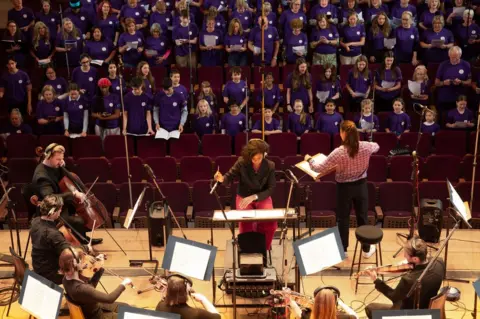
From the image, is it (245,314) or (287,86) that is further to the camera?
(287,86)

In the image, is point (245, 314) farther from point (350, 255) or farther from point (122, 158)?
point (122, 158)

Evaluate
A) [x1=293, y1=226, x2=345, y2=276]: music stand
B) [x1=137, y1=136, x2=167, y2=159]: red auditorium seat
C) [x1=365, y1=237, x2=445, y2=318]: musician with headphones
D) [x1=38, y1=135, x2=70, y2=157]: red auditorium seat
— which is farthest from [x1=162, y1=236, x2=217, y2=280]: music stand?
[x1=38, y1=135, x2=70, y2=157]: red auditorium seat

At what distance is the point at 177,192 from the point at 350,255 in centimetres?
232

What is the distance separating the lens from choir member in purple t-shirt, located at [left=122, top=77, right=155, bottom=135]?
32.0ft

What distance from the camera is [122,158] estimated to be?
9023mm

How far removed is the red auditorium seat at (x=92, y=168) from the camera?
9.07 metres

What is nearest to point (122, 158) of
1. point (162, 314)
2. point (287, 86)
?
point (287, 86)

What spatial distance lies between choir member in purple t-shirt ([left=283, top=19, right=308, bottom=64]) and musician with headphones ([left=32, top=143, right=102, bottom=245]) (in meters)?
4.99

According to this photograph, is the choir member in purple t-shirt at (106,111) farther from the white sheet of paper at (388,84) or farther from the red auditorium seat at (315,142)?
the white sheet of paper at (388,84)

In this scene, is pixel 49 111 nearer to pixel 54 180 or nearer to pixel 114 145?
pixel 114 145

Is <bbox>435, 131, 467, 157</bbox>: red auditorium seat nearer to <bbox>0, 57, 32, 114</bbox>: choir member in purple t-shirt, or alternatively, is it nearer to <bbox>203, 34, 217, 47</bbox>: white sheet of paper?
<bbox>203, 34, 217, 47</bbox>: white sheet of paper

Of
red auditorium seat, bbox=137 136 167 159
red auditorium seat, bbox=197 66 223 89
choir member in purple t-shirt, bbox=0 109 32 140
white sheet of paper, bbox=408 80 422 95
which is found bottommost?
red auditorium seat, bbox=137 136 167 159

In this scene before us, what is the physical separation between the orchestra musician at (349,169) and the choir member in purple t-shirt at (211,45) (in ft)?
14.6

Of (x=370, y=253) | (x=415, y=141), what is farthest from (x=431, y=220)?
(x=415, y=141)
